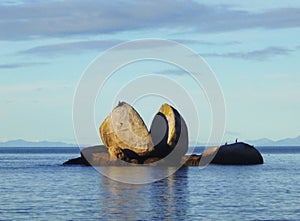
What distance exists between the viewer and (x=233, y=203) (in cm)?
5541

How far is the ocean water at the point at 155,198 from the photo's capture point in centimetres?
4834

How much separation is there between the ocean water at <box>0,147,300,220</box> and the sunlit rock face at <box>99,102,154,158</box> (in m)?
11.3

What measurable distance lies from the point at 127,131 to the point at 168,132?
17.4 ft

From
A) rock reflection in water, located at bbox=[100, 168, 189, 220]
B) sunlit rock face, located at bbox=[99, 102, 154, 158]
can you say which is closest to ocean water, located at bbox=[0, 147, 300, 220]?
rock reflection in water, located at bbox=[100, 168, 189, 220]

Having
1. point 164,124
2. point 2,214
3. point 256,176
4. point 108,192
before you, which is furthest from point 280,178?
point 2,214

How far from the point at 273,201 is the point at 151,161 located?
43.8 m

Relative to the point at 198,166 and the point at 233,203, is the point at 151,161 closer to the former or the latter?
the point at 198,166

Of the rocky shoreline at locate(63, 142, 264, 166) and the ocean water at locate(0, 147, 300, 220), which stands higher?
the rocky shoreline at locate(63, 142, 264, 166)

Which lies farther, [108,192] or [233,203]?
[108,192]

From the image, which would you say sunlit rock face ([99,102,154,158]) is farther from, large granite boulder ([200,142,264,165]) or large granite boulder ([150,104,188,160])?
large granite boulder ([200,142,264,165])

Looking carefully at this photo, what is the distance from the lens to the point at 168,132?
319 feet

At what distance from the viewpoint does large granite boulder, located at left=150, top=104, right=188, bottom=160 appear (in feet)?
318

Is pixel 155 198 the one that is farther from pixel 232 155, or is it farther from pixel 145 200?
pixel 232 155

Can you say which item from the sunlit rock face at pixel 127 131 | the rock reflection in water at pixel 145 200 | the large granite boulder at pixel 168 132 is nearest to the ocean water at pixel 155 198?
the rock reflection in water at pixel 145 200
